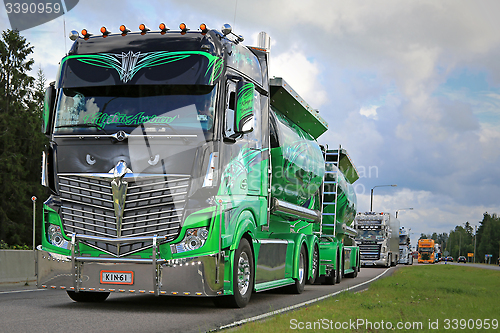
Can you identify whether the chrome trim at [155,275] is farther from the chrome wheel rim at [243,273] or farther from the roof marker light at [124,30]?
the roof marker light at [124,30]

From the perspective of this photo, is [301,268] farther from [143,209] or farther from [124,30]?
[124,30]

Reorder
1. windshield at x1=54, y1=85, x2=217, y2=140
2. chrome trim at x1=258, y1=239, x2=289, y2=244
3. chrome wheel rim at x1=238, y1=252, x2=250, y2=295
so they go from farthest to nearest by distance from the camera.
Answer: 1. chrome trim at x1=258, y1=239, x2=289, y2=244
2. chrome wheel rim at x1=238, y1=252, x2=250, y2=295
3. windshield at x1=54, y1=85, x2=217, y2=140

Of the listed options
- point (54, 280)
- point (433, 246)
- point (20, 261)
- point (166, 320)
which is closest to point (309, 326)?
point (166, 320)

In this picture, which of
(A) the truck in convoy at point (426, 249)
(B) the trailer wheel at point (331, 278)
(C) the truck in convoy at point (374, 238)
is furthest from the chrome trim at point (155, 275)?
(A) the truck in convoy at point (426, 249)

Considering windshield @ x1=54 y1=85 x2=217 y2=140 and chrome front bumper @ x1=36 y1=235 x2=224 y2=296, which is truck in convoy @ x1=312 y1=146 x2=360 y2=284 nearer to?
chrome front bumper @ x1=36 y1=235 x2=224 y2=296

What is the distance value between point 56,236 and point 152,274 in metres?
1.65

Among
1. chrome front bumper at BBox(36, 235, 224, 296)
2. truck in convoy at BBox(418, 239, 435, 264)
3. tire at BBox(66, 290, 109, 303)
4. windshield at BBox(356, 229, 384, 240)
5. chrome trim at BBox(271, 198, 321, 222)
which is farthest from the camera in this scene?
truck in convoy at BBox(418, 239, 435, 264)

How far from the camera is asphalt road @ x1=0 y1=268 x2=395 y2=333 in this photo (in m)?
7.43

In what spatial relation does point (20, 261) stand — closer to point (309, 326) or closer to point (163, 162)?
point (163, 162)

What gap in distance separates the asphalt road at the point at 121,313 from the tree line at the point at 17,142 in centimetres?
3249

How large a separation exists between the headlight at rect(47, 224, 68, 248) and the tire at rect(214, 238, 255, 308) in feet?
8.25

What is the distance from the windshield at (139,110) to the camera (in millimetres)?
8734

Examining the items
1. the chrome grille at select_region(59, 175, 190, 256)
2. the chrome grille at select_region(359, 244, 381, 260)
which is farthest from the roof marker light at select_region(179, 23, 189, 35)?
the chrome grille at select_region(359, 244, 381, 260)

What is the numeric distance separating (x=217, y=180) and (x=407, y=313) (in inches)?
145
